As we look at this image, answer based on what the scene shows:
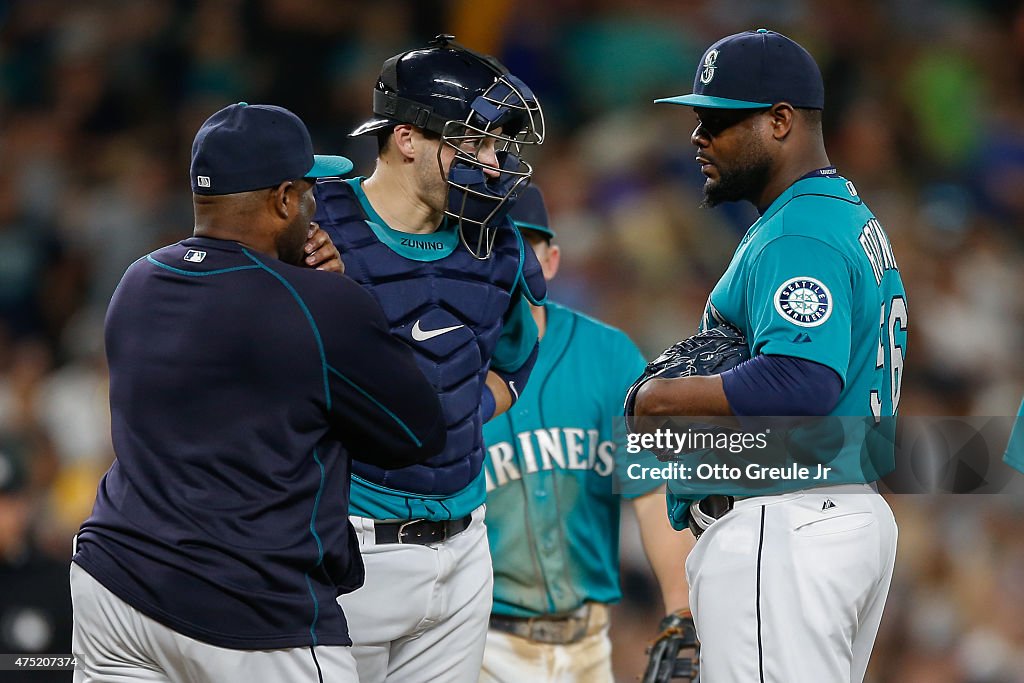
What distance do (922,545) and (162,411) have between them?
413cm

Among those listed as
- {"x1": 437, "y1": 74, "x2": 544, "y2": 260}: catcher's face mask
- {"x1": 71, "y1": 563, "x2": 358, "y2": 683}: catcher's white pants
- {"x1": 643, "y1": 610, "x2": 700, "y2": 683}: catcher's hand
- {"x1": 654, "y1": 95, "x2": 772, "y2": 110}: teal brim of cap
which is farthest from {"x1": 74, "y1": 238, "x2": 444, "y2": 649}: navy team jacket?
{"x1": 643, "y1": 610, "x2": 700, "y2": 683}: catcher's hand

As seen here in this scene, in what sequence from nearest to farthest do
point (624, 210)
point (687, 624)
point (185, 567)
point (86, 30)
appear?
point (185, 567), point (687, 624), point (624, 210), point (86, 30)

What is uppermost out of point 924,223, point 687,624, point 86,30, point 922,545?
point 86,30

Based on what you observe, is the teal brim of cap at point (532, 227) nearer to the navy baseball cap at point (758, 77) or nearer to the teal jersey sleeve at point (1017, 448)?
the navy baseball cap at point (758, 77)

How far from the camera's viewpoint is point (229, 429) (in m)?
2.09

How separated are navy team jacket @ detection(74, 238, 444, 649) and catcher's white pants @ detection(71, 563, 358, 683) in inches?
0.9

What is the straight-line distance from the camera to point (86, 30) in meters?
6.70

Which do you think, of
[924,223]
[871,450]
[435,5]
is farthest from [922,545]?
[435,5]

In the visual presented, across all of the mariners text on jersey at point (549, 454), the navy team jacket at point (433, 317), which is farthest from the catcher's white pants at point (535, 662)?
the navy team jacket at point (433, 317)

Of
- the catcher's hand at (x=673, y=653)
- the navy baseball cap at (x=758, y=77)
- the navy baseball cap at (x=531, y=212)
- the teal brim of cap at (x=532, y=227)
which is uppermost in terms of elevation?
the navy baseball cap at (x=758, y=77)

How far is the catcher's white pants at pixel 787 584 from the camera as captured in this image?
2.53 metres

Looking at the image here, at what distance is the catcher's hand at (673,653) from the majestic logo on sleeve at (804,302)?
1002 mm

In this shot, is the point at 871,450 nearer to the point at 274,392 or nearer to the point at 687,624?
the point at 687,624

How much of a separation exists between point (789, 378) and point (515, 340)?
0.78m
